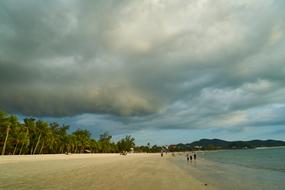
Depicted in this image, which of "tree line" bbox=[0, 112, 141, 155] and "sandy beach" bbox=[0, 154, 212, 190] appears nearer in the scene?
"sandy beach" bbox=[0, 154, 212, 190]

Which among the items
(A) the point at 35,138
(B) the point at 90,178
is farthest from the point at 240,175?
(A) the point at 35,138

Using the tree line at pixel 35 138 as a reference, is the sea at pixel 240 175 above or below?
below

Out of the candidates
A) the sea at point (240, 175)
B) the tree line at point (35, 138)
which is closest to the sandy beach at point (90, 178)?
the sea at point (240, 175)

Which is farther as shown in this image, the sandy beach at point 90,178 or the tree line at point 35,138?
the tree line at point 35,138

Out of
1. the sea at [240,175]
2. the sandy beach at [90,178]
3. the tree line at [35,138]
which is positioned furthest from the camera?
the tree line at [35,138]

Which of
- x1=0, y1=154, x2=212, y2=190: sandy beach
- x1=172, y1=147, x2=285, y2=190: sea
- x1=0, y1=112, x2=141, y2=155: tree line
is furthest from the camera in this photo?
x1=0, y1=112, x2=141, y2=155: tree line

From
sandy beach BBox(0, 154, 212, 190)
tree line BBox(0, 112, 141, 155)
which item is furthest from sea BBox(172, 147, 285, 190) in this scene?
tree line BBox(0, 112, 141, 155)

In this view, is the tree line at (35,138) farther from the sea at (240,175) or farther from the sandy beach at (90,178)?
the sea at (240,175)

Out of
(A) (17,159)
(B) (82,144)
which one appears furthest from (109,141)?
(A) (17,159)

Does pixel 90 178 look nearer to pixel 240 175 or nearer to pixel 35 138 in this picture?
pixel 240 175

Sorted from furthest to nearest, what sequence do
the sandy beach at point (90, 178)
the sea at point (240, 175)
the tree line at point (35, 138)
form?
the tree line at point (35, 138) → the sea at point (240, 175) → the sandy beach at point (90, 178)

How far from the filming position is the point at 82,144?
453 ft

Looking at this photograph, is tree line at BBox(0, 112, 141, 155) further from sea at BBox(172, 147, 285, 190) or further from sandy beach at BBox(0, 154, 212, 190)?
sea at BBox(172, 147, 285, 190)

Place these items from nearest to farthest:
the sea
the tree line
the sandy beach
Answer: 1. the sandy beach
2. the sea
3. the tree line
